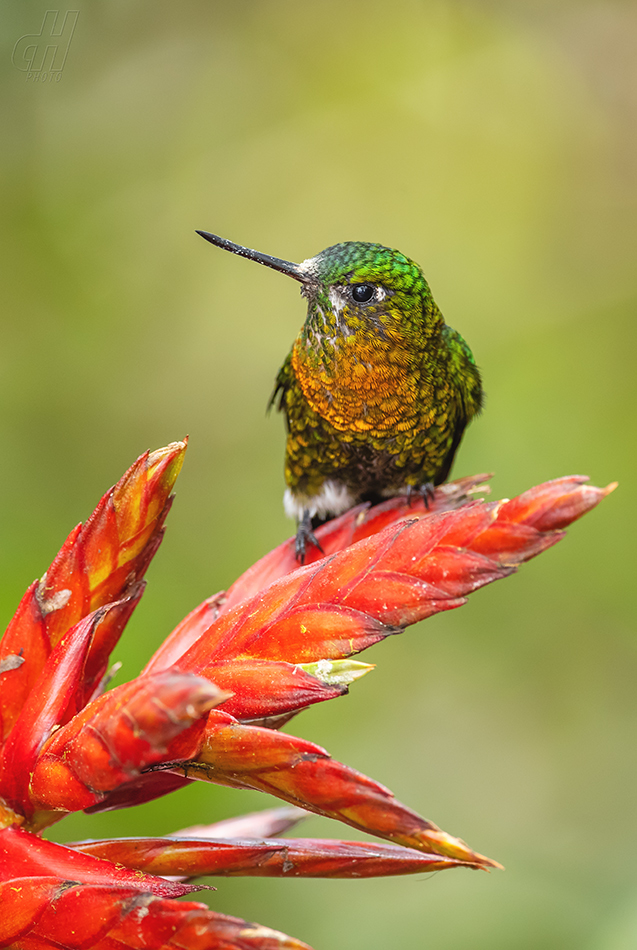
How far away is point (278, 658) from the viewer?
912mm

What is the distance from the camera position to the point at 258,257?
1924 millimetres

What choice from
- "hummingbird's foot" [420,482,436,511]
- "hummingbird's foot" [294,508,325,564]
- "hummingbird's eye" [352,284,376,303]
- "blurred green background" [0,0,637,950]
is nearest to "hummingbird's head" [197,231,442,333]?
"hummingbird's eye" [352,284,376,303]

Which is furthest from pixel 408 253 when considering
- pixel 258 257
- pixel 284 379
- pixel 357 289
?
pixel 258 257

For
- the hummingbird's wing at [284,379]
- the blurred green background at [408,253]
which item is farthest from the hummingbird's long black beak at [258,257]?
the blurred green background at [408,253]

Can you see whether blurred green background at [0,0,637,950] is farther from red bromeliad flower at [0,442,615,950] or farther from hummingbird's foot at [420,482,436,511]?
red bromeliad flower at [0,442,615,950]

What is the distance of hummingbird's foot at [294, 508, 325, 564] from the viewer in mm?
1498

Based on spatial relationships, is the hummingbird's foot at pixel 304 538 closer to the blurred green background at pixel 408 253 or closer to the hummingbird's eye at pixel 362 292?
the hummingbird's eye at pixel 362 292

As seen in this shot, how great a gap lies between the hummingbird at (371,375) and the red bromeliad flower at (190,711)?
1.15m

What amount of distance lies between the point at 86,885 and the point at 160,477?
0.46 meters

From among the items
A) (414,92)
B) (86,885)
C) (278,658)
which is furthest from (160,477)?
(414,92)

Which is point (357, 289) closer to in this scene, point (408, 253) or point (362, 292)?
point (362, 292)

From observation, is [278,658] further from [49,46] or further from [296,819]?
[49,46]

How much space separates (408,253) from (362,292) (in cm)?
239

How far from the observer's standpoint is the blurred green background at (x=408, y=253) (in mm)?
3727
